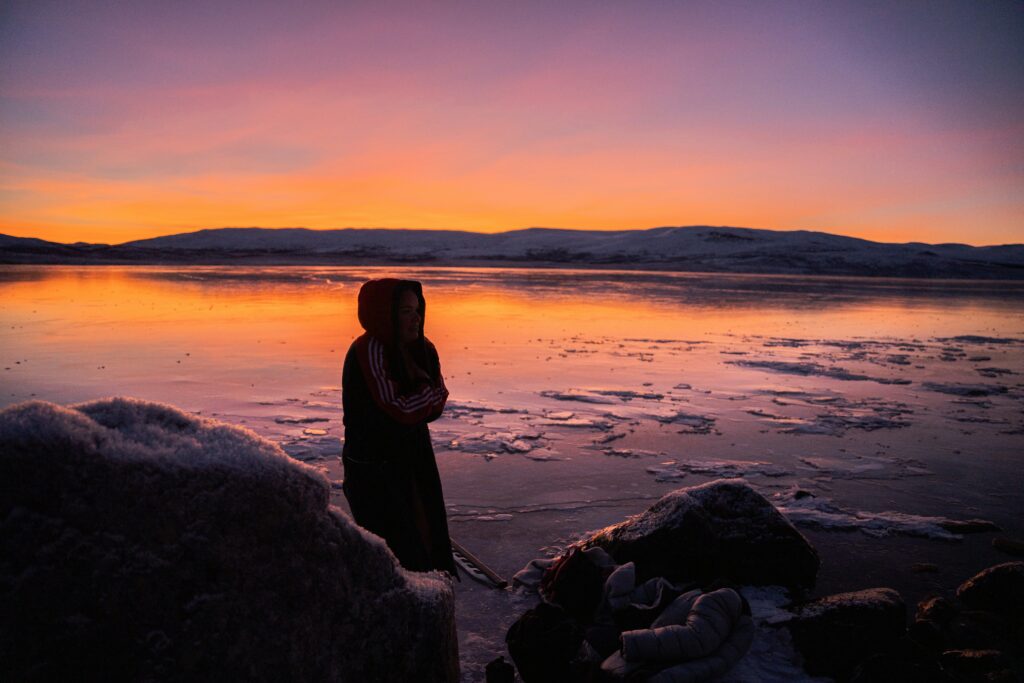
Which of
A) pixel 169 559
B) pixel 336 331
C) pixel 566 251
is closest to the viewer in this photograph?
pixel 169 559

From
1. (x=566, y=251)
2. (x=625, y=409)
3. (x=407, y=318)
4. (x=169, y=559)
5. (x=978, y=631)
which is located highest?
(x=566, y=251)

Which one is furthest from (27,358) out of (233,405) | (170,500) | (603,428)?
(170,500)

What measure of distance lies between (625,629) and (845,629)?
1.01 metres

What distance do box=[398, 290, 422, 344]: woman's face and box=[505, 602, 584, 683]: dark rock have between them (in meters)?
1.51

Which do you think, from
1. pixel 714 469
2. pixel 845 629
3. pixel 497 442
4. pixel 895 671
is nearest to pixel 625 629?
pixel 845 629

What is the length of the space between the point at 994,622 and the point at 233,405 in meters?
7.11

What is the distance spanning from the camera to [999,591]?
3.38m

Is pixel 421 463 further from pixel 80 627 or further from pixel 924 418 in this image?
pixel 924 418

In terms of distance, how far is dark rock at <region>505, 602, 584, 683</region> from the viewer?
2.77 metres

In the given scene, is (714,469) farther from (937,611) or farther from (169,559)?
(169,559)

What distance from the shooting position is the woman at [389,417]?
10.4 ft

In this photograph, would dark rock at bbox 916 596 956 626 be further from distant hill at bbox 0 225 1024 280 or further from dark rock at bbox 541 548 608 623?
distant hill at bbox 0 225 1024 280

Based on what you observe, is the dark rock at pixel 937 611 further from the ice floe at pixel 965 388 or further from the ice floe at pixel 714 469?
the ice floe at pixel 965 388

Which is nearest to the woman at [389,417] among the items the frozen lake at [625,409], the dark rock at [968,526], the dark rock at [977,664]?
the frozen lake at [625,409]
